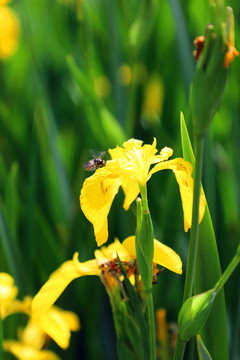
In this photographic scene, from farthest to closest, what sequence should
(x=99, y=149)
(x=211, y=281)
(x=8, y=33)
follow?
(x=8, y=33)
(x=99, y=149)
(x=211, y=281)

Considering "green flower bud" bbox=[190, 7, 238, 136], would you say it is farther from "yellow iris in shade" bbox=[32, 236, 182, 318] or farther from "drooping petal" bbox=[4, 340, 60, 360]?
"drooping petal" bbox=[4, 340, 60, 360]

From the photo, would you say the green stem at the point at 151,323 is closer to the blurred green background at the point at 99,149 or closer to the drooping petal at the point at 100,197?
the drooping petal at the point at 100,197

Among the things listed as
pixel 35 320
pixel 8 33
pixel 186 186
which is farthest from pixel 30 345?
pixel 8 33

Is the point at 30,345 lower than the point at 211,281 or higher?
lower

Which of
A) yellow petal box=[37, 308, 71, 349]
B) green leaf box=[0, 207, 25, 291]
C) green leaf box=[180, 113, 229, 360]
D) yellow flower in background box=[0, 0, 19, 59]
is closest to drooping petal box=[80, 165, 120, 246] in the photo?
green leaf box=[180, 113, 229, 360]

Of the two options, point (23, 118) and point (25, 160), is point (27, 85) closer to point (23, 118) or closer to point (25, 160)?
point (23, 118)

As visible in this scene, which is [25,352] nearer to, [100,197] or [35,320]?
[35,320]

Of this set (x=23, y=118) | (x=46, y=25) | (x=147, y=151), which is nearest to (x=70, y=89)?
(x=23, y=118)
